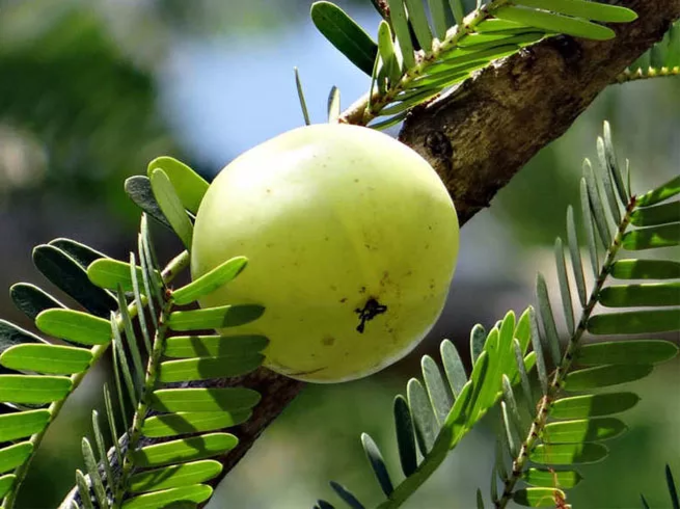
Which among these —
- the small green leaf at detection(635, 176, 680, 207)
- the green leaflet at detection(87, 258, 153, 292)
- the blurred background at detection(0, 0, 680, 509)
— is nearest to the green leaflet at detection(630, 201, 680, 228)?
the small green leaf at detection(635, 176, 680, 207)

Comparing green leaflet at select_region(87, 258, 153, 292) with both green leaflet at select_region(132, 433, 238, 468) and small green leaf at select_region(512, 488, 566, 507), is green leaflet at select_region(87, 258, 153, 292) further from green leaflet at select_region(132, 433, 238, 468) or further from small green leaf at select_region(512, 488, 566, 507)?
small green leaf at select_region(512, 488, 566, 507)

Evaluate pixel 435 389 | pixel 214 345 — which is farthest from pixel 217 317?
pixel 435 389

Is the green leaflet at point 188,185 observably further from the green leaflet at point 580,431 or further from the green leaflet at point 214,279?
the green leaflet at point 580,431

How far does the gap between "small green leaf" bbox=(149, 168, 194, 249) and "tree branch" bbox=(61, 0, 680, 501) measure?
0.39 feet

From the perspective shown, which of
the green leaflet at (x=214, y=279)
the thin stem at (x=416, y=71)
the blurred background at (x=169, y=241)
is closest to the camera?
the green leaflet at (x=214, y=279)

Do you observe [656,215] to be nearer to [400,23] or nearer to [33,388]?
[400,23]

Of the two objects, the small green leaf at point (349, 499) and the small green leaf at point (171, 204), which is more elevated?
the small green leaf at point (171, 204)

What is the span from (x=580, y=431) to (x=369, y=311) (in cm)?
12

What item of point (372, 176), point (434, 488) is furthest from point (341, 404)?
point (372, 176)

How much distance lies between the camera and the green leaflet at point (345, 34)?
17.1 inches

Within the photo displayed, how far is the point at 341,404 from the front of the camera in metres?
1.54

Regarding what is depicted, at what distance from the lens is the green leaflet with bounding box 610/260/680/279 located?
1.23 feet

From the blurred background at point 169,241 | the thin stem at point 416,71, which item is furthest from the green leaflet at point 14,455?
the blurred background at point 169,241

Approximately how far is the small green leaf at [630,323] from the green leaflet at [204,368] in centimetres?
15
